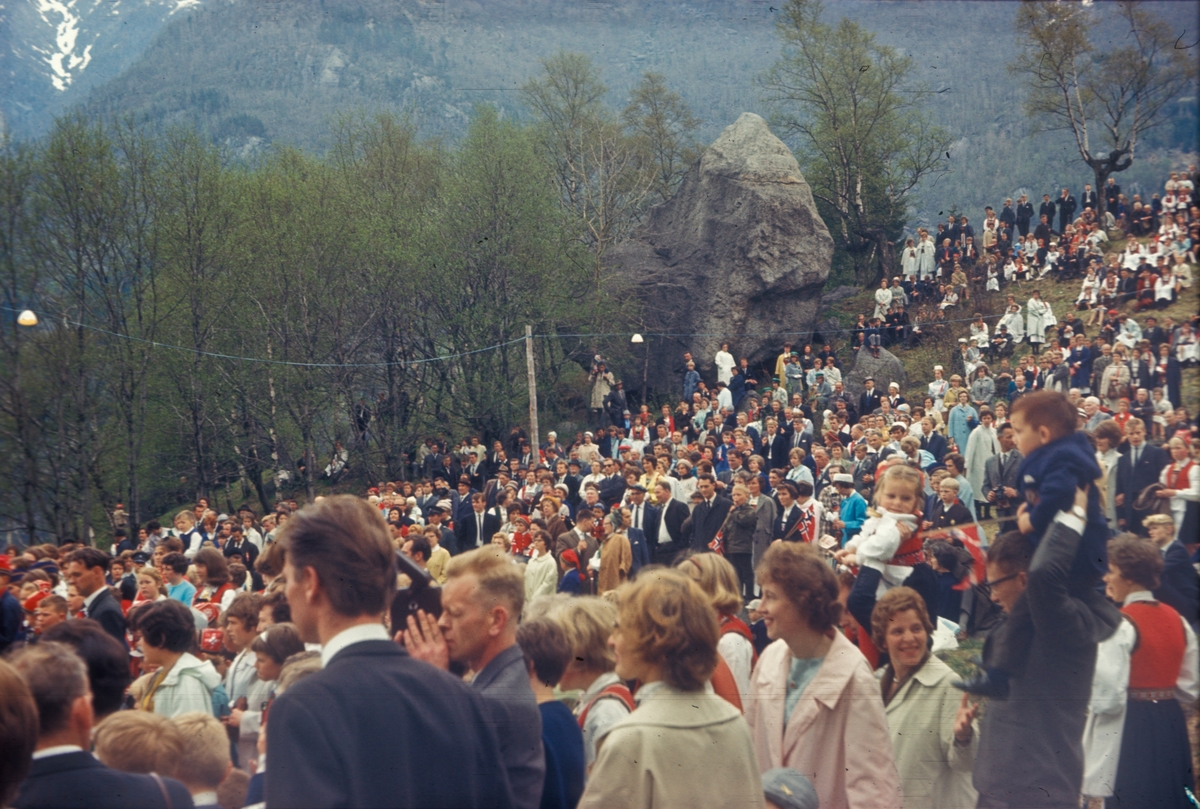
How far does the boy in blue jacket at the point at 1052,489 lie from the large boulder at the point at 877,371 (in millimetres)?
13282

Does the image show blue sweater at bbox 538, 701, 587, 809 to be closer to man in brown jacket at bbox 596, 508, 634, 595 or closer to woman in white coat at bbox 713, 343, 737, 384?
man in brown jacket at bbox 596, 508, 634, 595

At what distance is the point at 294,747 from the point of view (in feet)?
5.76

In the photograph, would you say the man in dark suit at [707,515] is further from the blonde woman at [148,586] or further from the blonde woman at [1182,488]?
the blonde woman at [1182,488]

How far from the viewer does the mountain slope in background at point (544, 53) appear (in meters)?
4.26

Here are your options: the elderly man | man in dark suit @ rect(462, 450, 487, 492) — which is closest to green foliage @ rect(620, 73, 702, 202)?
man in dark suit @ rect(462, 450, 487, 492)

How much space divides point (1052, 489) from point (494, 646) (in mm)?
1668

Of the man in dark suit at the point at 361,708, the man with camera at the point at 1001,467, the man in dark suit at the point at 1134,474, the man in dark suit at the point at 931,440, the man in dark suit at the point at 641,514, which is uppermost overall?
the man in dark suit at the point at 361,708

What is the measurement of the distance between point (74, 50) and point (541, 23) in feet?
10.4

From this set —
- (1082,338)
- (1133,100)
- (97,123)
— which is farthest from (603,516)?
(97,123)

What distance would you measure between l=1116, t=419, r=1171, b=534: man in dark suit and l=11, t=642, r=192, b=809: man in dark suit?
324 cm

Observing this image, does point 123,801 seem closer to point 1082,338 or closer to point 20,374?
point 1082,338

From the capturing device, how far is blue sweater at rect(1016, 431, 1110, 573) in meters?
2.65

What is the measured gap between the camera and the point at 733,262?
19438mm

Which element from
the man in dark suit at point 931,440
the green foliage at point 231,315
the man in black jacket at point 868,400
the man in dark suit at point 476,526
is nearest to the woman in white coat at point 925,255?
the man in black jacket at point 868,400
